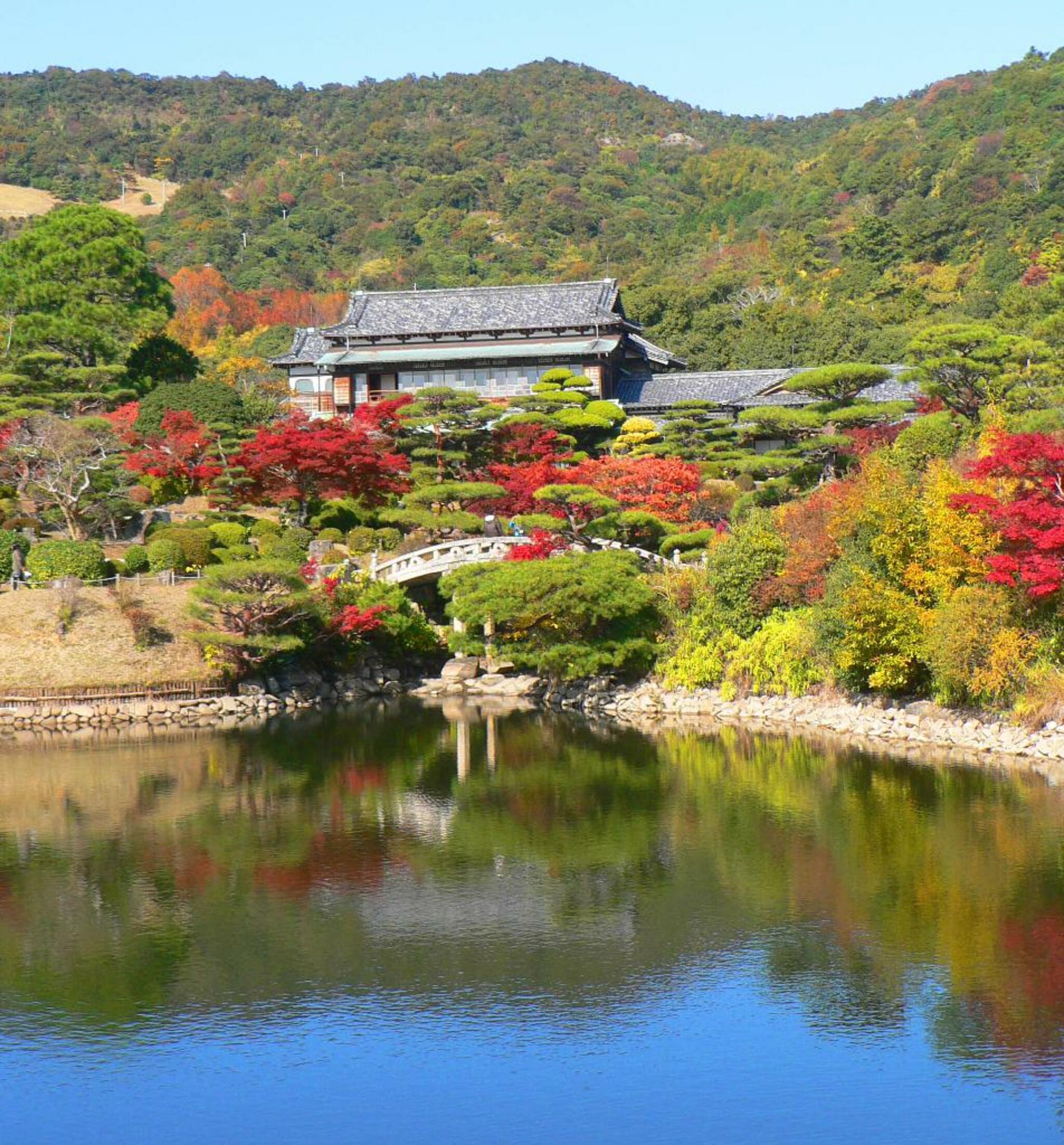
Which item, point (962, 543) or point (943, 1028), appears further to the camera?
point (962, 543)

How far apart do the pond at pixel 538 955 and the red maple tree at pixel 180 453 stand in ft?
56.6

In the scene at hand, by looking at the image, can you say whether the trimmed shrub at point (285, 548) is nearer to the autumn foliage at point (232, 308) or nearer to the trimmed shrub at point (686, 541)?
the trimmed shrub at point (686, 541)

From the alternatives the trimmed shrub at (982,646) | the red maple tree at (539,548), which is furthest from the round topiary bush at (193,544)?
the trimmed shrub at (982,646)

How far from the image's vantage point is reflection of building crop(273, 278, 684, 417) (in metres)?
52.0

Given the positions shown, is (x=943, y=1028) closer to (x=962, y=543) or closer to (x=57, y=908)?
(x=57, y=908)

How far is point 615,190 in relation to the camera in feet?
360

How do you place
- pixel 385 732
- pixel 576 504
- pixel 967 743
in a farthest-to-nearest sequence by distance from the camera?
pixel 576 504 → pixel 385 732 → pixel 967 743

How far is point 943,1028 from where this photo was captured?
579 inches

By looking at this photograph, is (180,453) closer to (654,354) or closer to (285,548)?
(285,548)

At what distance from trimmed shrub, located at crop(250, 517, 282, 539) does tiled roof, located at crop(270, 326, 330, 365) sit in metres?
15.5

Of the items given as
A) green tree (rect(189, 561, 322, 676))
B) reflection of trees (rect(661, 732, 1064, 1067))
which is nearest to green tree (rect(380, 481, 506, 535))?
green tree (rect(189, 561, 322, 676))

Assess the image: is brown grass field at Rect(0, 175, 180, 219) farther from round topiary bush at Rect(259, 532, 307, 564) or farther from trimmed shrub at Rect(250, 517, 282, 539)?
round topiary bush at Rect(259, 532, 307, 564)

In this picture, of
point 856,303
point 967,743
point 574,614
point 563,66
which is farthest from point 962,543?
point 563,66

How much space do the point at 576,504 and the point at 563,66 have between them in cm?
11646
